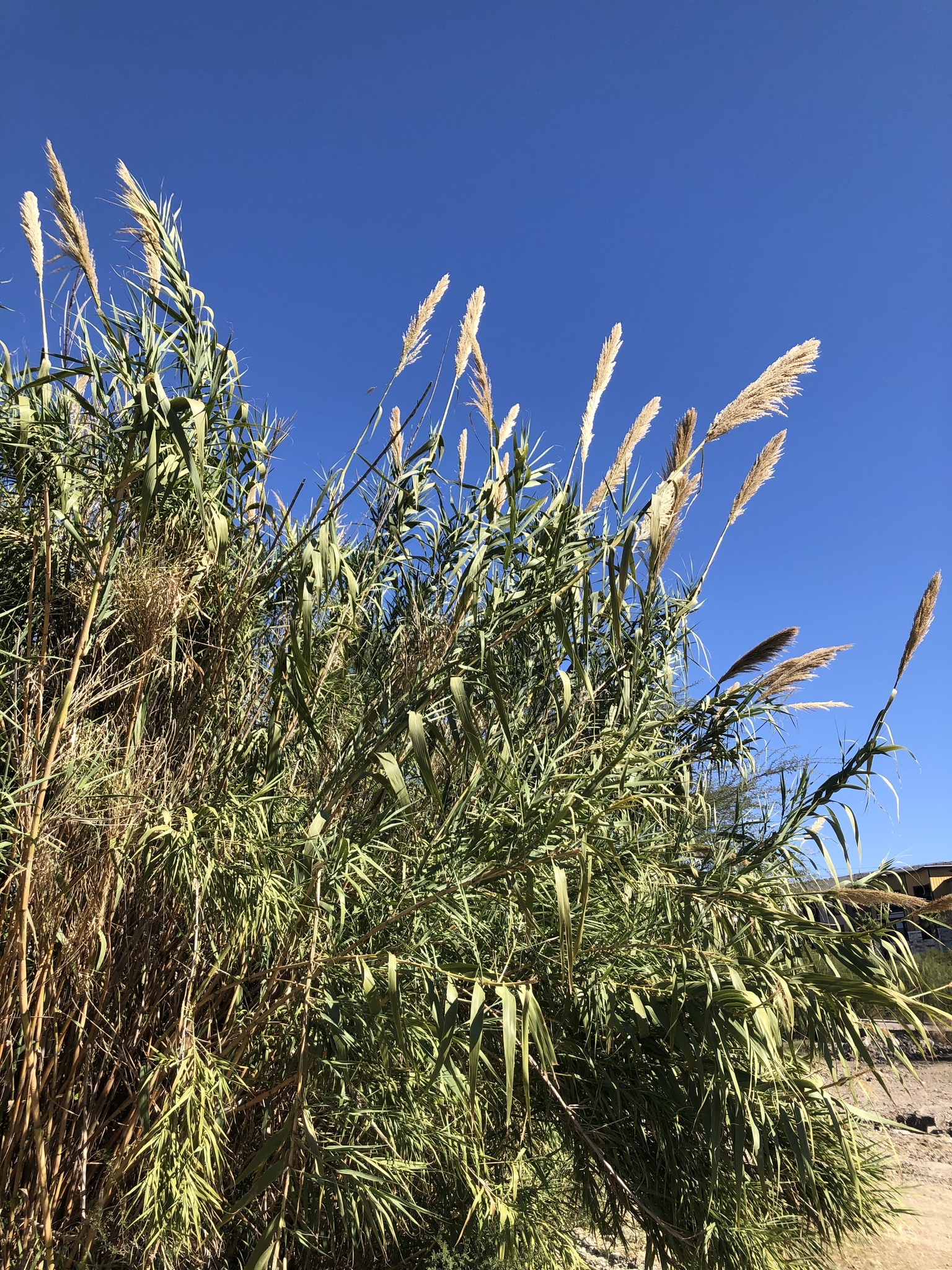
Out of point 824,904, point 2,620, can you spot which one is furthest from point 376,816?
point 824,904

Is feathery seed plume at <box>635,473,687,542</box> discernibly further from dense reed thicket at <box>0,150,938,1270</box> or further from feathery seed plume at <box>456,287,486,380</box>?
feathery seed plume at <box>456,287,486,380</box>

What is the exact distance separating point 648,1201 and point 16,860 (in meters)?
1.80

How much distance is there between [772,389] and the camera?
2.58 m

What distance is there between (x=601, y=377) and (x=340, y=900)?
1.92 meters

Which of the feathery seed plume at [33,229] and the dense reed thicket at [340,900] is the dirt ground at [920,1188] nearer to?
the dense reed thicket at [340,900]

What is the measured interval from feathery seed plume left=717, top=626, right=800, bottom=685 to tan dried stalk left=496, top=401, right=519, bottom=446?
3.99 ft

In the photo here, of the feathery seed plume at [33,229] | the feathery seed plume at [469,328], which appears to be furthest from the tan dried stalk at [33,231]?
the feathery seed plume at [469,328]

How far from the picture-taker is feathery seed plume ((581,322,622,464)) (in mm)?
2571

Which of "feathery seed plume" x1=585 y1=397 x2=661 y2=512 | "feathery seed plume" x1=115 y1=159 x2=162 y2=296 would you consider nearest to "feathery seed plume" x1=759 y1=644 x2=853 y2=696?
"feathery seed plume" x1=585 y1=397 x2=661 y2=512

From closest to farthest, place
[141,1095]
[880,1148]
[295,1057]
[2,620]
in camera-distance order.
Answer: [141,1095]
[295,1057]
[2,620]
[880,1148]

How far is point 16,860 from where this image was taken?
1.71m

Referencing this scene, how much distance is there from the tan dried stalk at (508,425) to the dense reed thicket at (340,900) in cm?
30

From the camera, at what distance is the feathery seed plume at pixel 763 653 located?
120 inches

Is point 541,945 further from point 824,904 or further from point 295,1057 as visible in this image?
point 824,904
